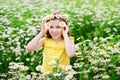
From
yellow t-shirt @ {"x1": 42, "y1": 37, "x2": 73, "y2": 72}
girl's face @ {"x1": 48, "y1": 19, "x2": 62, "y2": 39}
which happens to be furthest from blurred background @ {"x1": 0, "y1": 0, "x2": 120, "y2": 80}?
girl's face @ {"x1": 48, "y1": 19, "x2": 62, "y2": 39}

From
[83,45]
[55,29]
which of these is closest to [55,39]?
[55,29]

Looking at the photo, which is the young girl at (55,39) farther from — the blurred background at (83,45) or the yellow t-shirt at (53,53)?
the blurred background at (83,45)

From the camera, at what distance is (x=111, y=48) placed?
484cm

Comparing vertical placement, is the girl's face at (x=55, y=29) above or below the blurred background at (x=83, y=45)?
above

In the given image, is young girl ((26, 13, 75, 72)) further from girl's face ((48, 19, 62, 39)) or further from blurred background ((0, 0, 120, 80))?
blurred background ((0, 0, 120, 80))

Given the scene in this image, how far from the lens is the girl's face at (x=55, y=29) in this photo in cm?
377

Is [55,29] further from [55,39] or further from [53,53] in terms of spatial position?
[53,53]

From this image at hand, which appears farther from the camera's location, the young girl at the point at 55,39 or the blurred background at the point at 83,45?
the blurred background at the point at 83,45

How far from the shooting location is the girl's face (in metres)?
3.77

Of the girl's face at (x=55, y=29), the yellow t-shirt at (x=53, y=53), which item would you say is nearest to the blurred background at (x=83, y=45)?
the yellow t-shirt at (x=53, y=53)

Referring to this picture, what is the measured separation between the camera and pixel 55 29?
12.4ft

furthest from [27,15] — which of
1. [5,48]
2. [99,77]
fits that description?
[99,77]

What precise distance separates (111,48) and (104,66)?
513 millimetres

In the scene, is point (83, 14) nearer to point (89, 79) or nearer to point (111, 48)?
point (111, 48)
